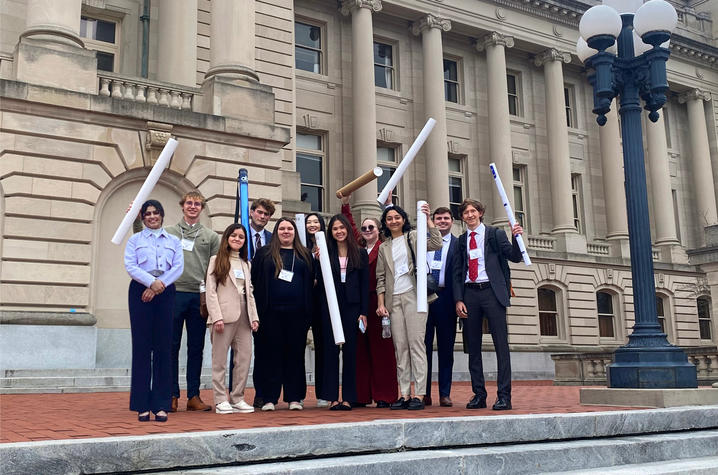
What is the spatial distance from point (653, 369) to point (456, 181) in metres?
23.9

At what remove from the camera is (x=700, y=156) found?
1505 inches

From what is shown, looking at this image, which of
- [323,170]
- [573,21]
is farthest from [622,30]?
[573,21]

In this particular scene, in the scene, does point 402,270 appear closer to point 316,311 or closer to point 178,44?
point 316,311

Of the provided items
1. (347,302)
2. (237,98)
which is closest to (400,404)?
(347,302)

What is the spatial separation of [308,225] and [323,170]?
66.1ft

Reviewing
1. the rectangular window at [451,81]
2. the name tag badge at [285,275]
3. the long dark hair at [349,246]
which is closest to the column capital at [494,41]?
the rectangular window at [451,81]

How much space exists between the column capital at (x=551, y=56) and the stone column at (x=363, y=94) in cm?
916

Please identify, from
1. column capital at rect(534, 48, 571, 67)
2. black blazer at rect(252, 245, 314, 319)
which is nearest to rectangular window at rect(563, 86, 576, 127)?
Result: column capital at rect(534, 48, 571, 67)

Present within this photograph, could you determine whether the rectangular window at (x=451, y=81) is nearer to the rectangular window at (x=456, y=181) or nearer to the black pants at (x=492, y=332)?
the rectangular window at (x=456, y=181)

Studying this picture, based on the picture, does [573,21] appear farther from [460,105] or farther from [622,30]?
[622,30]

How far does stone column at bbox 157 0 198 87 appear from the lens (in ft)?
63.2

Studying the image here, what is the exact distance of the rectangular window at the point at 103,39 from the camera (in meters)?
20.4

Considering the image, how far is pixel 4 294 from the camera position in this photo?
1274 cm

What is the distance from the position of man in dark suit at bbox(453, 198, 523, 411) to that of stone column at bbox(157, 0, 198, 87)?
42.9 feet
